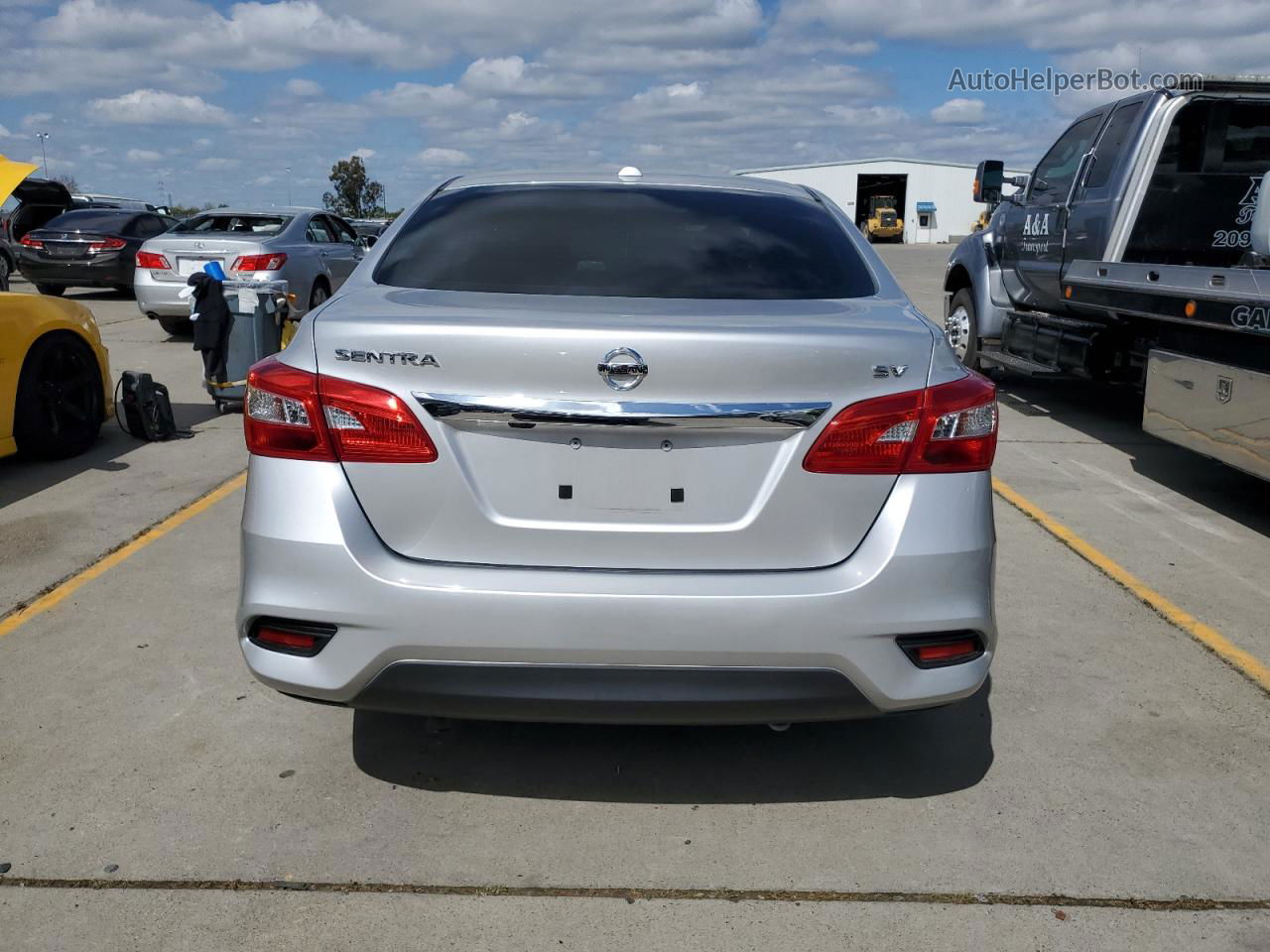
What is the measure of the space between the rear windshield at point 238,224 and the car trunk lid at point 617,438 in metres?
10.6

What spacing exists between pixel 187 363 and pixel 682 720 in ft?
34.1

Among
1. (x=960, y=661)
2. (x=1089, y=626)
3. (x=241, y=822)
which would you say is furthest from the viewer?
(x=1089, y=626)

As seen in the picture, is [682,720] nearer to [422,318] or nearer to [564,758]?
[564,758]

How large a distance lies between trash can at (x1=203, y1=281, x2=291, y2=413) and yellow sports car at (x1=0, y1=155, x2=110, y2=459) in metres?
1.45

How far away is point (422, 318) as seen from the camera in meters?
2.82

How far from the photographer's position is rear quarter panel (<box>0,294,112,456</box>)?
6.57m

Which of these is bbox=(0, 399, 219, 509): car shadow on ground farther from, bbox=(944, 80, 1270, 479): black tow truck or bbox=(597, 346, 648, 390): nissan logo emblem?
bbox=(944, 80, 1270, 479): black tow truck

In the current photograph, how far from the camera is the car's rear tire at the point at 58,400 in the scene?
270 inches

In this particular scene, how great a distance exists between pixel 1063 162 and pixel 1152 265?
8.72 feet

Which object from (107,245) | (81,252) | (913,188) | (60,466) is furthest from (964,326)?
(913,188)

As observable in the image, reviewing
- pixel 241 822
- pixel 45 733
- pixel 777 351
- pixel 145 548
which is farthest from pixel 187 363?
pixel 777 351

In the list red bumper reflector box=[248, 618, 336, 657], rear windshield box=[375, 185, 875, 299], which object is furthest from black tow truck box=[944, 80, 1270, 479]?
red bumper reflector box=[248, 618, 336, 657]

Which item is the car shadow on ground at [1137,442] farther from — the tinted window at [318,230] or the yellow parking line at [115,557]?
the tinted window at [318,230]

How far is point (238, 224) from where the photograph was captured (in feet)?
42.9
